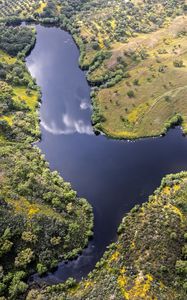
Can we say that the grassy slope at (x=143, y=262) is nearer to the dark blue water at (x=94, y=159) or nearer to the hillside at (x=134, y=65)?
the dark blue water at (x=94, y=159)

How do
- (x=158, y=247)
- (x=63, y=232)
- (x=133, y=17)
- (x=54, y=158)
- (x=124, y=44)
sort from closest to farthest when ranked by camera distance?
(x=158, y=247)
(x=63, y=232)
(x=54, y=158)
(x=124, y=44)
(x=133, y=17)

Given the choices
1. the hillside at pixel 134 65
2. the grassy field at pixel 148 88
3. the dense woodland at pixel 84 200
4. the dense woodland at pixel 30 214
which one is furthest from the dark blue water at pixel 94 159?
the grassy field at pixel 148 88

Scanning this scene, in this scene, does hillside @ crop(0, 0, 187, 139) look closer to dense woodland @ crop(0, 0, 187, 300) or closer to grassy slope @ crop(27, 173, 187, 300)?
dense woodland @ crop(0, 0, 187, 300)

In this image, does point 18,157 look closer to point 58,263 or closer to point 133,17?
point 58,263

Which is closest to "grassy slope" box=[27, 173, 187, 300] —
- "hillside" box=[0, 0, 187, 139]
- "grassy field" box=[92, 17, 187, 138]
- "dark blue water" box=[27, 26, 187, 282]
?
"dark blue water" box=[27, 26, 187, 282]

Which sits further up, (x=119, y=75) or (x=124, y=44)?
(x=124, y=44)

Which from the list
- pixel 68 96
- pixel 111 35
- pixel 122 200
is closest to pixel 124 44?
pixel 111 35

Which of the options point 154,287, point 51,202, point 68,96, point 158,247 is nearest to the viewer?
point 154,287
